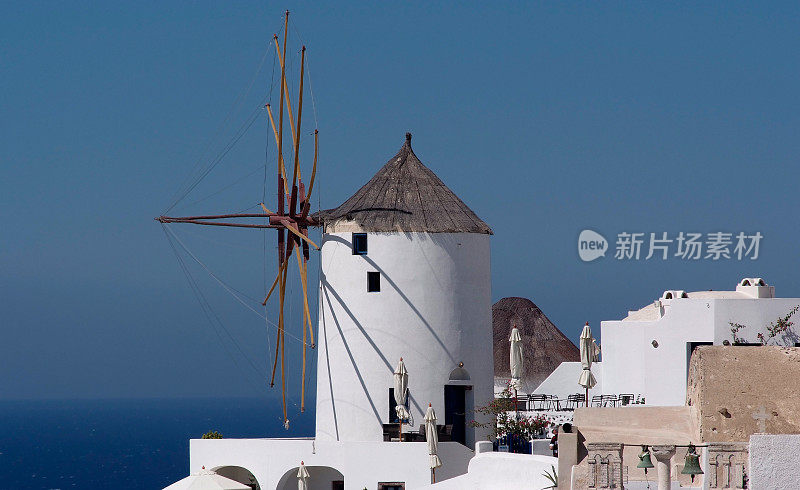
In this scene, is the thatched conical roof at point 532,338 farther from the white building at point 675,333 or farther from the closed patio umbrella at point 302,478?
the closed patio umbrella at point 302,478

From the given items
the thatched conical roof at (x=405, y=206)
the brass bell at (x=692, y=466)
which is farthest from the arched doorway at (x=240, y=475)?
the brass bell at (x=692, y=466)

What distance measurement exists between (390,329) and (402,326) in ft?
1.01

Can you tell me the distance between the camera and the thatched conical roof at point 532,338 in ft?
152

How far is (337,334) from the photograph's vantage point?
32469mm

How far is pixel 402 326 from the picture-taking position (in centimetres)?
3175

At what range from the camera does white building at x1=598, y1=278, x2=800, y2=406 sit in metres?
29.6

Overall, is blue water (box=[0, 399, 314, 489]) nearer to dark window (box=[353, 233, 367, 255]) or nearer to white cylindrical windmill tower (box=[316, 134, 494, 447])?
white cylindrical windmill tower (box=[316, 134, 494, 447])

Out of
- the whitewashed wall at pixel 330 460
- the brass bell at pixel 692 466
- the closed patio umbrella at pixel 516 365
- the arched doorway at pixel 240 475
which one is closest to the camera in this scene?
the brass bell at pixel 692 466

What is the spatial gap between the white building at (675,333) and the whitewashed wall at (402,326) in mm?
4128

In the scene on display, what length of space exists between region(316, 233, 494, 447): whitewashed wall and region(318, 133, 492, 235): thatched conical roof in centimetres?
26

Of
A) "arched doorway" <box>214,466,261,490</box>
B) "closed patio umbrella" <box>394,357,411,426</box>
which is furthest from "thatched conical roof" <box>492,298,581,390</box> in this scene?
"closed patio umbrella" <box>394,357,411,426</box>

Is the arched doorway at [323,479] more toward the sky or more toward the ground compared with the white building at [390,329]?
more toward the ground

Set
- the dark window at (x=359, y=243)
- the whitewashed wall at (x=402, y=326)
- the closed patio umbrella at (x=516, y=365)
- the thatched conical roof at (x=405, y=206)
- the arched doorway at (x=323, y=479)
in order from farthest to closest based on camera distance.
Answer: the arched doorway at (x=323, y=479) < the dark window at (x=359, y=243) < the thatched conical roof at (x=405, y=206) < the whitewashed wall at (x=402, y=326) < the closed patio umbrella at (x=516, y=365)

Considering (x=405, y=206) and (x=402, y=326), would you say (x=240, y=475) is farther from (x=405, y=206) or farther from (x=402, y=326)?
(x=405, y=206)
